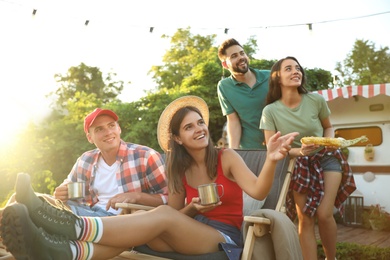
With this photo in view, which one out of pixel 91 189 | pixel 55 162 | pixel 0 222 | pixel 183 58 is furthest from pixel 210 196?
pixel 183 58

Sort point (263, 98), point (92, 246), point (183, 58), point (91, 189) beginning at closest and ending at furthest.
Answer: point (92, 246) < point (91, 189) < point (263, 98) < point (183, 58)

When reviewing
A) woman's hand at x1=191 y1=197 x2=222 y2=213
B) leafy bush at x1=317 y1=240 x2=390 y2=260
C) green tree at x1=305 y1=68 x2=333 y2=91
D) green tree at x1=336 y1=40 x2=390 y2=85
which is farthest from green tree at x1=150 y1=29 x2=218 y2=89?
woman's hand at x1=191 y1=197 x2=222 y2=213

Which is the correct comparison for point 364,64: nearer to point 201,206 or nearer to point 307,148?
point 307,148

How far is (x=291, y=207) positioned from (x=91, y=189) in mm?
1569

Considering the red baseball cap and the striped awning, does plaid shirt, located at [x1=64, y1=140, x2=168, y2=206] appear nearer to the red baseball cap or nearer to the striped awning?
the red baseball cap

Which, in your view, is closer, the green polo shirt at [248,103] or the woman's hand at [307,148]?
the woman's hand at [307,148]

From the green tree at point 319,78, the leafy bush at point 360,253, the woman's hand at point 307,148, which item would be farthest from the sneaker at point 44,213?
the green tree at point 319,78

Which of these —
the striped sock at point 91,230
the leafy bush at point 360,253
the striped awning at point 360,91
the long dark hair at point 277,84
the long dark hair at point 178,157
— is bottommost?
the leafy bush at point 360,253

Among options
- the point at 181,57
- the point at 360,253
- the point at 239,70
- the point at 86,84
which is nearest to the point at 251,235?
the point at 239,70

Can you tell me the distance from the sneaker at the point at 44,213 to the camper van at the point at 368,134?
5.38 metres

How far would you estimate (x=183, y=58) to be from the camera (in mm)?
22344

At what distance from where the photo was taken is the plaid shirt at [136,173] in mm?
3230

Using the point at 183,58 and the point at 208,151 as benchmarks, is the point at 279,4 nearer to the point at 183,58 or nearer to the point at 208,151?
the point at 208,151

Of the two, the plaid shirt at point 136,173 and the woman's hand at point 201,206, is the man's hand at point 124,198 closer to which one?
the plaid shirt at point 136,173
